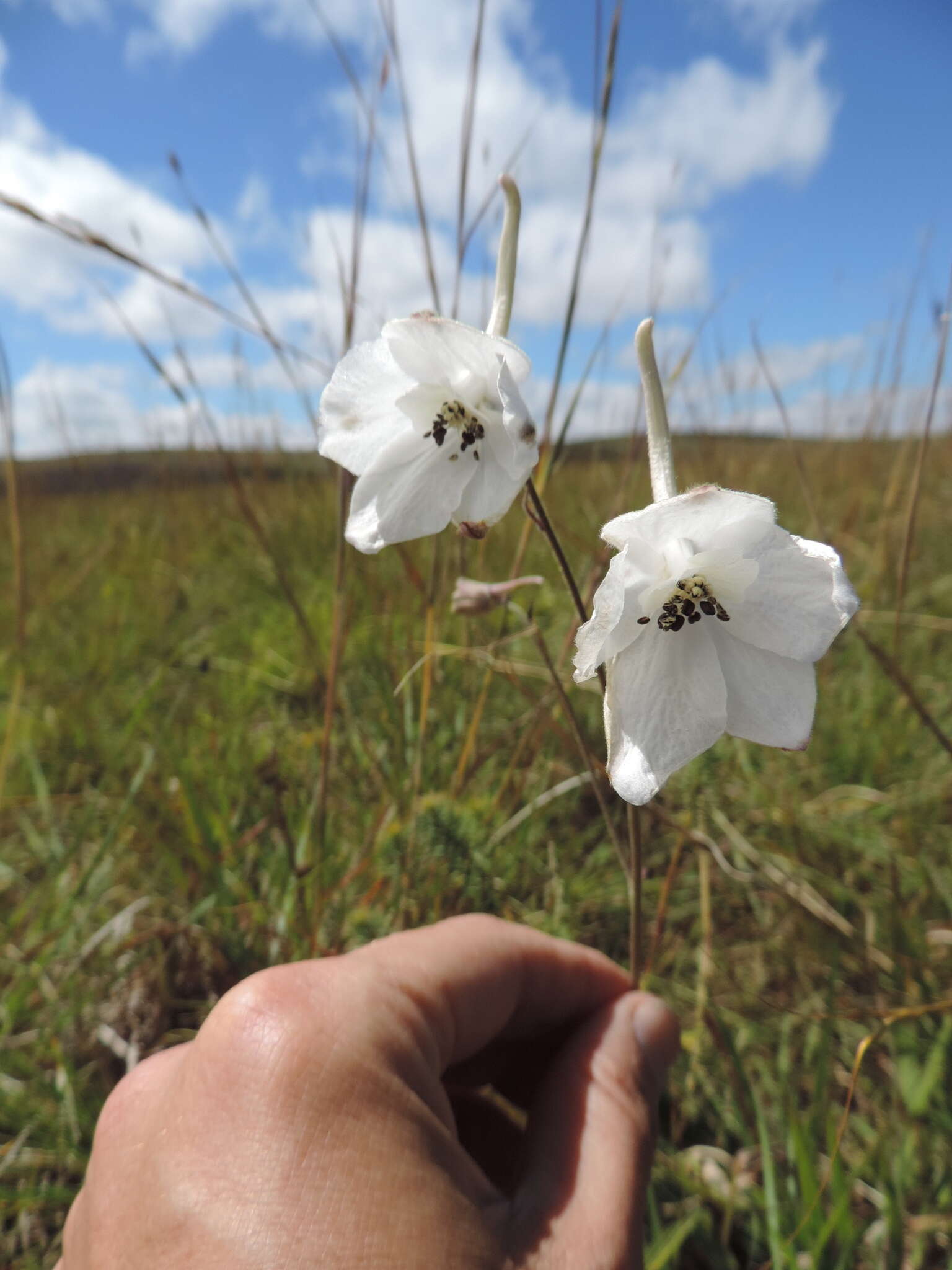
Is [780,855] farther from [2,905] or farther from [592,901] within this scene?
[2,905]

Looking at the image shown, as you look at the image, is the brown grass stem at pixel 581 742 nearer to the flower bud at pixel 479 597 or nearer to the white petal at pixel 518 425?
the flower bud at pixel 479 597

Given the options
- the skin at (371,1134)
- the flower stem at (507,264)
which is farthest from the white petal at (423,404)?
the skin at (371,1134)

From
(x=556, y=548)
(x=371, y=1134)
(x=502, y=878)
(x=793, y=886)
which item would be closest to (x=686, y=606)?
(x=556, y=548)

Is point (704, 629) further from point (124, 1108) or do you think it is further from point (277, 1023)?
point (124, 1108)

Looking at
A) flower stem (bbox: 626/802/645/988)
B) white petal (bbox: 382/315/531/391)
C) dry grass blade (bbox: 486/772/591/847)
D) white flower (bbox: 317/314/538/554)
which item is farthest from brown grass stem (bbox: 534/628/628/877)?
dry grass blade (bbox: 486/772/591/847)

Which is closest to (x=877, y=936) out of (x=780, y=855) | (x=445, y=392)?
(x=780, y=855)

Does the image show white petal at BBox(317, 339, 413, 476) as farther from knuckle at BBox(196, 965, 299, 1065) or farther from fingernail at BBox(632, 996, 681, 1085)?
fingernail at BBox(632, 996, 681, 1085)

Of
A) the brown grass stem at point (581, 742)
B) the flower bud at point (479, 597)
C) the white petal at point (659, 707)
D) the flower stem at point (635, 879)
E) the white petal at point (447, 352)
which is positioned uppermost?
the white petal at point (447, 352)
